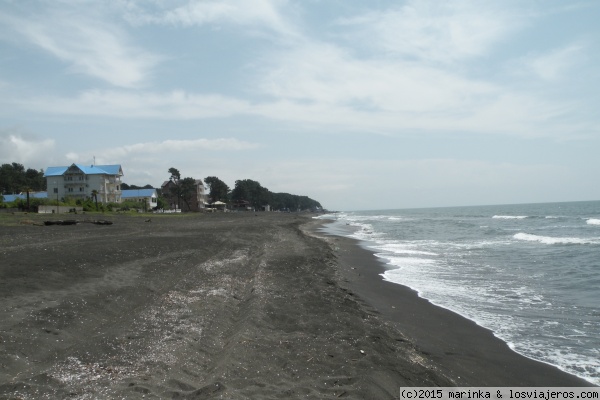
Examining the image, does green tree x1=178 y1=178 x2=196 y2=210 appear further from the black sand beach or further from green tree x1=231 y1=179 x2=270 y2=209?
the black sand beach

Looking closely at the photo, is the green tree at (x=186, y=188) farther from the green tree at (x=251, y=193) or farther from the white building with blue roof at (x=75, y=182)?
the green tree at (x=251, y=193)

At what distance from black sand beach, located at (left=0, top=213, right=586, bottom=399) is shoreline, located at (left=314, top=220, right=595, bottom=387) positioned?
1.4 inches

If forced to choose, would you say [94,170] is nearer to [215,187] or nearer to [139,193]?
[139,193]

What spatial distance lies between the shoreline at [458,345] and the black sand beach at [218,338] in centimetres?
3

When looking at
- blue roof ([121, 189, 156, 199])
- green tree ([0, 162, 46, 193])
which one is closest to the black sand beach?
blue roof ([121, 189, 156, 199])

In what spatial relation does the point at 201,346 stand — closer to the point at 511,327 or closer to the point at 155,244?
the point at 511,327

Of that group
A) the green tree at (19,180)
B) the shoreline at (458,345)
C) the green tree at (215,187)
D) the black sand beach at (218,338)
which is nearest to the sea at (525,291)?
the shoreline at (458,345)

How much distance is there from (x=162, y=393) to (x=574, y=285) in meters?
14.5

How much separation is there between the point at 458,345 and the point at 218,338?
15.1 ft

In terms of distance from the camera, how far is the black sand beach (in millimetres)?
5926

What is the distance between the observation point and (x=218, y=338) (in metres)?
8.13

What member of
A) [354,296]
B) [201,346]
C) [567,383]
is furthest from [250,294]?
[567,383]

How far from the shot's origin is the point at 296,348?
25.1 ft

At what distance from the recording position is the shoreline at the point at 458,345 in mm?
7391
